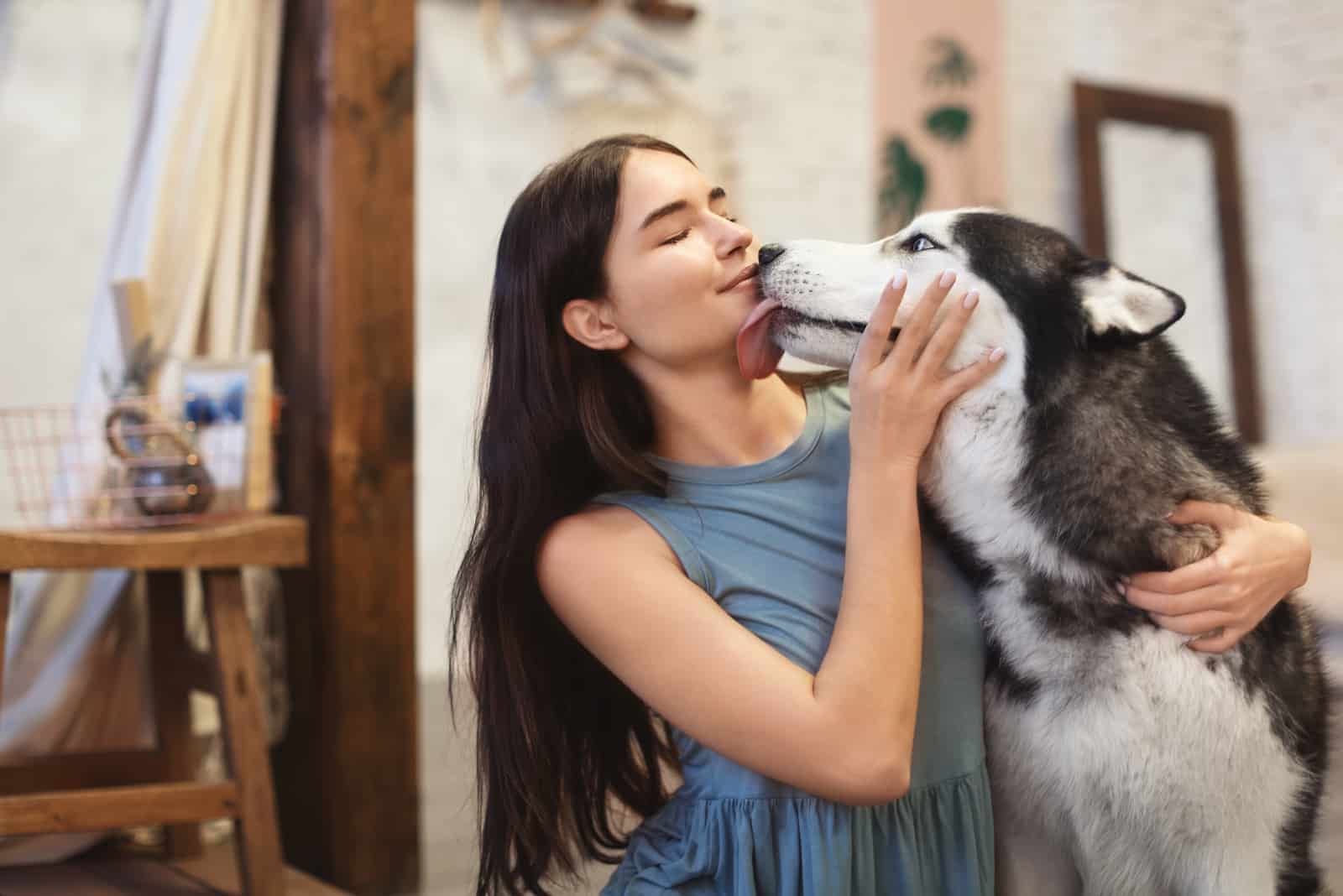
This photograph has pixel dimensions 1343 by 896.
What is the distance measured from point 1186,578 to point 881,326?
15.5 inches

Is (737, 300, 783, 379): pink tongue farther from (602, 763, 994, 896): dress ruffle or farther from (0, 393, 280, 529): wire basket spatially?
(0, 393, 280, 529): wire basket

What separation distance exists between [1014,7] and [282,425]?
4.35m

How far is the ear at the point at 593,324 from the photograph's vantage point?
4.68 feet

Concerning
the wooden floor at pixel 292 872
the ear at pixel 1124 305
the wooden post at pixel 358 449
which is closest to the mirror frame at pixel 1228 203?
the wooden floor at pixel 292 872

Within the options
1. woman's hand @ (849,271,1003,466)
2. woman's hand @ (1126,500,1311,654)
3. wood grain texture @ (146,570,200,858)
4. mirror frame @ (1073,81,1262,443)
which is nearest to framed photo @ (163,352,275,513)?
wood grain texture @ (146,570,200,858)

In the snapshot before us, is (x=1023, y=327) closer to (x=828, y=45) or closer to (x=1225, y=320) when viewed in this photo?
(x=828, y=45)

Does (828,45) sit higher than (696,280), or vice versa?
(828,45)

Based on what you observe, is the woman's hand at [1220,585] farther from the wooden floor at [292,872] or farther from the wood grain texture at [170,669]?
the wood grain texture at [170,669]

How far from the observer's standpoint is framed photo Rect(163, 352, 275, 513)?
7.06 feet

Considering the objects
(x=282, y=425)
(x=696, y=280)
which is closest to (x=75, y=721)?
(x=282, y=425)

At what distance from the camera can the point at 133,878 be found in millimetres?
2223

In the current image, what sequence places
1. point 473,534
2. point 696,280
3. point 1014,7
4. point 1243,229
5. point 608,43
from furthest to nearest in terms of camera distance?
1. point 1243,229
2. point 1014,7
3. point 608,43
4. point 473,534
5. point 696,280

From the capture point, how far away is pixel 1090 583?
125 centimetres

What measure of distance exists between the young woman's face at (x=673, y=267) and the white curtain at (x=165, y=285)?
118 cm
